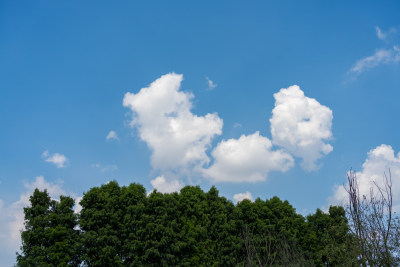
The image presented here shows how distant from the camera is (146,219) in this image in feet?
84.3

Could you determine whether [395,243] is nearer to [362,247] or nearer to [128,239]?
[362,247]

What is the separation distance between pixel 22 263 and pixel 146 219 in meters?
8.73

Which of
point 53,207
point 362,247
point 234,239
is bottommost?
point 362,247

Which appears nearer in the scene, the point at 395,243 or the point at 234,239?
the point at 395,243

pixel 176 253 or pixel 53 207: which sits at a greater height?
pixel 53 207

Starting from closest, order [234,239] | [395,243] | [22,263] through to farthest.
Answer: [395,243] → [22,263] → [234,239]

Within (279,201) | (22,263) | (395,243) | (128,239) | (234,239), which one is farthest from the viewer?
(279,201)

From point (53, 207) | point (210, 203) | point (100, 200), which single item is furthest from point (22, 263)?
point (210, 203)

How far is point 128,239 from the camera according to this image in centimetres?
2548

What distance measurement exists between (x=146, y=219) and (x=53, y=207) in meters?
7.19

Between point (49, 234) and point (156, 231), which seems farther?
point (156, 231)

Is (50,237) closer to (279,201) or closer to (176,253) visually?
(176,253)

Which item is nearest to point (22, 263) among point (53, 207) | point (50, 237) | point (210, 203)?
point (50, 237)

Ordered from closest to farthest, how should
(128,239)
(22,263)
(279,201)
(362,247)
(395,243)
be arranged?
(362,247), (395,243), (22,263), (128,239), (279,201)
